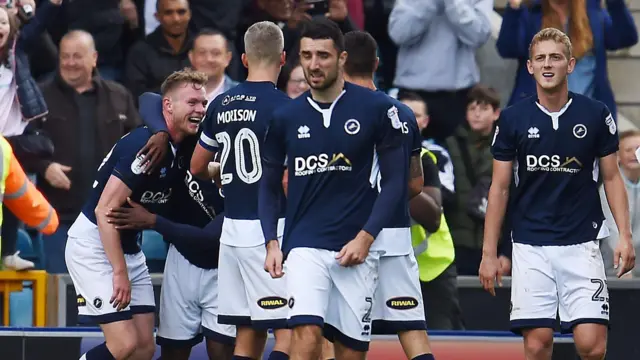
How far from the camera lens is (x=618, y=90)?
13.7 m

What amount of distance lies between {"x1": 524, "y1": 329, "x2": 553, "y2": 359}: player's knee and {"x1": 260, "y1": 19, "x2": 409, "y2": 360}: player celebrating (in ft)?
4.08

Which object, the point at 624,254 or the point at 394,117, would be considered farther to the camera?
the point at 624,254

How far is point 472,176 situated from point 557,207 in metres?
2.64

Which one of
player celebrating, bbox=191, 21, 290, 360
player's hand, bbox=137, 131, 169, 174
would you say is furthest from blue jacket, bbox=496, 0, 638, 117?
player's hand, bbox=137, 131, 169, 174

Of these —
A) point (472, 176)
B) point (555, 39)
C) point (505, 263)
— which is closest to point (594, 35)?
point (472, 176)

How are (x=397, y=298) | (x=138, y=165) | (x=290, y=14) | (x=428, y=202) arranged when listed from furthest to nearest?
(x=290, y=14), (x=428, y=202), (x=138, y=165), (x=397, y=298)

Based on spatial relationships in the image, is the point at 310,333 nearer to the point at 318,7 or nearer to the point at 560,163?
the point at 560,163

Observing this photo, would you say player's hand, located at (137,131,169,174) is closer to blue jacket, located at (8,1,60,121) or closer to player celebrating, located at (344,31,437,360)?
player celebrating, located at (344,31,437,360)

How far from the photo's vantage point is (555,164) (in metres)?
9.44

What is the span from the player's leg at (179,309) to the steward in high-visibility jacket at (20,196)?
0.82m

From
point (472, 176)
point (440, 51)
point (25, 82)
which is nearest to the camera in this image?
point (25, 82)

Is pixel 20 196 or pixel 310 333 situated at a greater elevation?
pixel 20 196

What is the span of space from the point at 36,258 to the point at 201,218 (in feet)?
7.11

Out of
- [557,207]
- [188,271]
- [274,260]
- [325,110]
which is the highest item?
[325,110]
